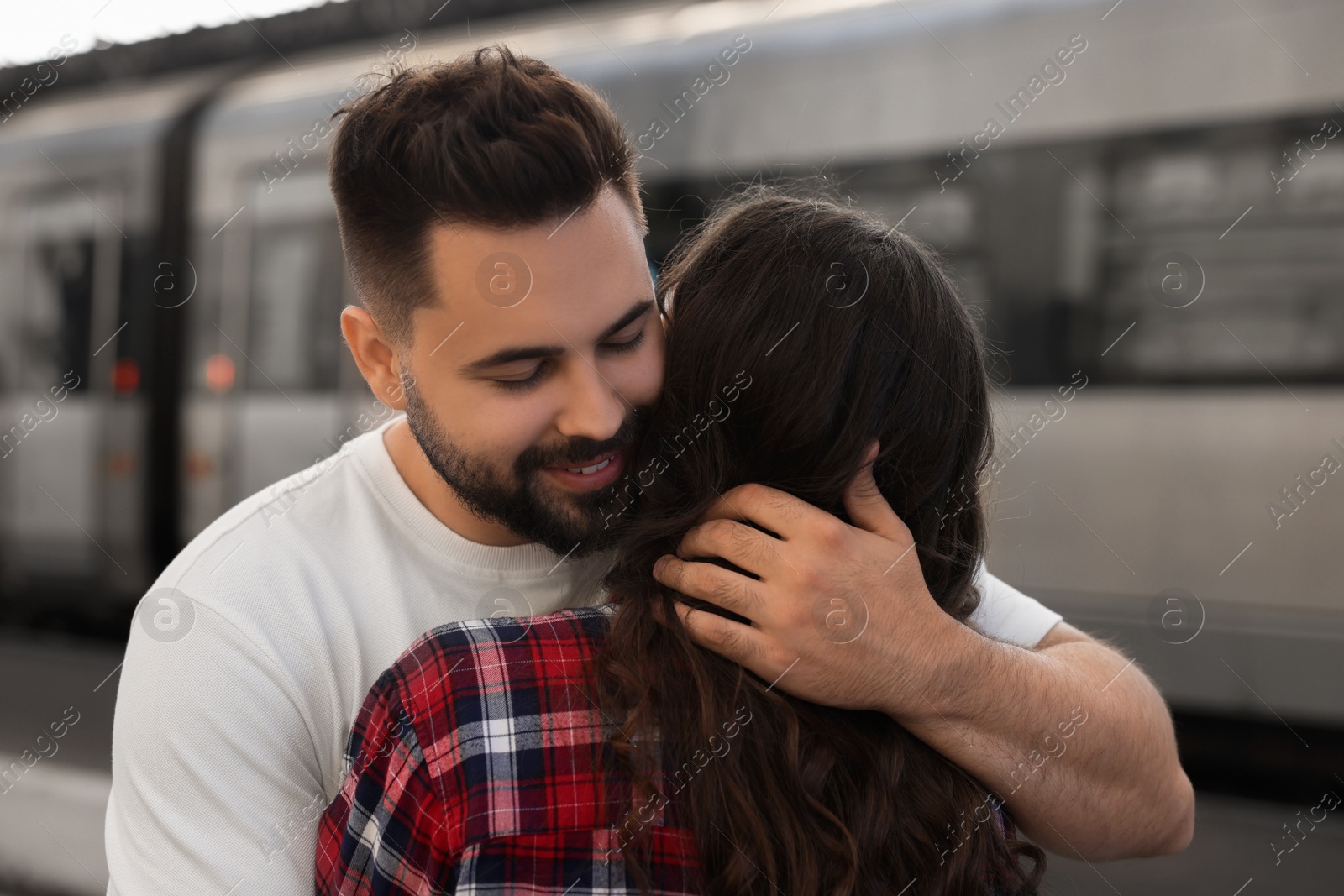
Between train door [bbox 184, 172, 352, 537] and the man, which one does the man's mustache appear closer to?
the man

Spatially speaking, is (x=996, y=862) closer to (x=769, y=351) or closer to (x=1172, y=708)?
(x=769, y=351)

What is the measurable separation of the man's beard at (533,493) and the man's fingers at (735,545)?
26 cm

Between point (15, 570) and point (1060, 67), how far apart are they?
23.4ft

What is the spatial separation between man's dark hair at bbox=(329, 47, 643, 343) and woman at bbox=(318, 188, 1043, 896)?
0.99 ft

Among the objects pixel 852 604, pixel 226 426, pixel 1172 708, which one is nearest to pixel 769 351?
pixel 852 604

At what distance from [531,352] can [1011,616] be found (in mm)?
1015

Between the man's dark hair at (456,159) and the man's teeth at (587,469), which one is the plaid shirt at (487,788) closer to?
the man's teeth at (587,469)

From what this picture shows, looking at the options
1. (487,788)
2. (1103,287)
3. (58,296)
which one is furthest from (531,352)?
(58,296)

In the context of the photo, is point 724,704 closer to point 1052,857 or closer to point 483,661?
point 483,661

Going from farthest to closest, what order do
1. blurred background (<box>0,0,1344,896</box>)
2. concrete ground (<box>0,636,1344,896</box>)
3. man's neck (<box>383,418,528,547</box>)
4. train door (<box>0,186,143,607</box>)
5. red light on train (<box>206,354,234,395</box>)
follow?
train door (<box>0,186,143,607</box>)
red light on train (<box>206,354,234,395</box>)
blurred background (<box>0,0,1344,896</box>)
concrete ground (<box>0,636,1344,896</box>)
man's neck (<box>383,418,528,547</box>)

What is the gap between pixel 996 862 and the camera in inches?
58.3

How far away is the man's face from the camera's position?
5.65ft

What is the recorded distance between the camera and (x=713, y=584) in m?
1.48

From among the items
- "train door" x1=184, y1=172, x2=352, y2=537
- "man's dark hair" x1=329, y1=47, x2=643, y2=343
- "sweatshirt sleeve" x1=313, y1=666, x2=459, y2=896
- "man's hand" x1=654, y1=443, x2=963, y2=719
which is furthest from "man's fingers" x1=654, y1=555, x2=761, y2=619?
"train door" x1=184, y1=172, x2=352, y2=537
